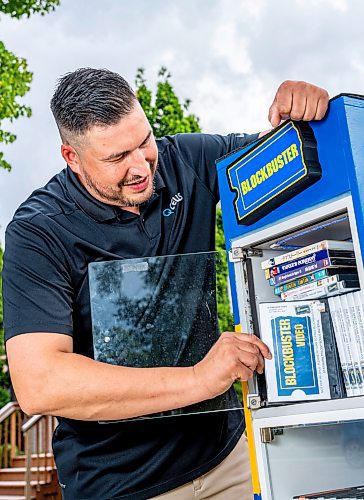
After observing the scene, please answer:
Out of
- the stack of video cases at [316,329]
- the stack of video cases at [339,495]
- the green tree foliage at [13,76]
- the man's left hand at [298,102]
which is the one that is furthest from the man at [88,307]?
the green tree foliage at [13,76]

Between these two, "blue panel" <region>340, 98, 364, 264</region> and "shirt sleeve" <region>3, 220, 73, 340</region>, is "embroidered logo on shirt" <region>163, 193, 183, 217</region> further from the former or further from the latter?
"blue panel" <region>340, 98, 364, 264</region>

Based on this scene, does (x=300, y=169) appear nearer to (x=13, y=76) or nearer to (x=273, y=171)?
(x=273, y=171)

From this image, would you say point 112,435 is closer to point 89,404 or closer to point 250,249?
point 89,404

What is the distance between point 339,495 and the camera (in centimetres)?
139

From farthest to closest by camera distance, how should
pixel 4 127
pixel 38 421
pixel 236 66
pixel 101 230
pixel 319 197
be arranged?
pixel 236 66
pixel 38 421
pixel 4 127
pixel 101 230
pixel 319 197

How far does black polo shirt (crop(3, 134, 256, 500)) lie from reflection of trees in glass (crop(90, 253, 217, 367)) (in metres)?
0.09

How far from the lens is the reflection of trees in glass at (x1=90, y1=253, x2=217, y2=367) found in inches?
→ 67.3

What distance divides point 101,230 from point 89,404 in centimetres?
48

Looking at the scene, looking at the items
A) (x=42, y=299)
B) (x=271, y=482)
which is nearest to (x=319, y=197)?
(x=271, y=482)

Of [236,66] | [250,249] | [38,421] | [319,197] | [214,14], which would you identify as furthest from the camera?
[236,66]

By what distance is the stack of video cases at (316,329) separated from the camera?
141 centimetres

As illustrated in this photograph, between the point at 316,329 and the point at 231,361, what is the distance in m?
0.19

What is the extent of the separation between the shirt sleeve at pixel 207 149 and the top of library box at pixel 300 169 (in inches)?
→ 14.4

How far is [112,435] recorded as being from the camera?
180 cm
